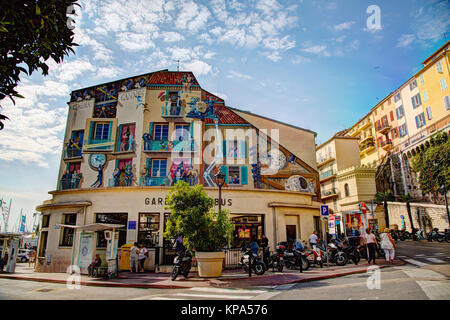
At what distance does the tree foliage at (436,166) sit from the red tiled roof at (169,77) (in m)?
29.2

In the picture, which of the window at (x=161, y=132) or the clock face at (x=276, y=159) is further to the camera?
the clock face at (x=276, y=159)

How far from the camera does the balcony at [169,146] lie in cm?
2019

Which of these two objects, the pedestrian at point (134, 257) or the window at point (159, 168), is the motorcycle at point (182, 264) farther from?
the window at point (159, 168)

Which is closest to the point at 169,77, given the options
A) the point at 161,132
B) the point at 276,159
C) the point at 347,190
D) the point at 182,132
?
the point at 161,132

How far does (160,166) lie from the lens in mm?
20297

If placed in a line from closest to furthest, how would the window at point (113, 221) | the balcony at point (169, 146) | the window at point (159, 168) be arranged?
the window at point (113, 221)
the window at point (159, 168)
the balcony at point (169, 146)

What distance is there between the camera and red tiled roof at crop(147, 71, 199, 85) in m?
22.0

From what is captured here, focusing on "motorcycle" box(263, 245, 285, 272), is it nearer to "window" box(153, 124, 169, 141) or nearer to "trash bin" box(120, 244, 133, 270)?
"trash bin" box(120, 244, 133, 270)

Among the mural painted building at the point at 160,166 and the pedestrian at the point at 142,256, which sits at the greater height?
the mural painted building at the point at 160,166

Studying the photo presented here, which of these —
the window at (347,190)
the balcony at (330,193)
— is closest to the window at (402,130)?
the window at (347,190)

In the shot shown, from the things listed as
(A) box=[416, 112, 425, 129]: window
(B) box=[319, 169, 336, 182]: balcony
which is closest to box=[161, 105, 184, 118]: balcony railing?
(B) box=[319, 169, 336, 182]: balcony

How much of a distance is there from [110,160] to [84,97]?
6.60 m
